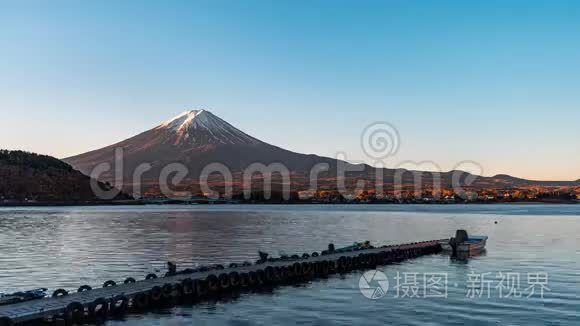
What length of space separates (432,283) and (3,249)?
32355mm

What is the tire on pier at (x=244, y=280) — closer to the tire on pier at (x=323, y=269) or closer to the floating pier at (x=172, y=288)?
the floating pier at (x=172, y=288)

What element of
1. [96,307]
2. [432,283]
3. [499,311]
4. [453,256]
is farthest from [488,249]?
[96,307]

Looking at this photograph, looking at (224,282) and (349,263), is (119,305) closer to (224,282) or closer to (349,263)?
(224,282)

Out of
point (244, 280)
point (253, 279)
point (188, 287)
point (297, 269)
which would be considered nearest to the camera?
point (188, 287)

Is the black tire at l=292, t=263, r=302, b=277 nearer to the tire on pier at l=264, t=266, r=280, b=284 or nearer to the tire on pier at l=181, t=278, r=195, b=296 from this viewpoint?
the tire on pier at l=264, t=266, r=280, b=284

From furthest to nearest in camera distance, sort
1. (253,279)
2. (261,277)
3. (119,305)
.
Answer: (261,277) < (253,279) < (119,305)

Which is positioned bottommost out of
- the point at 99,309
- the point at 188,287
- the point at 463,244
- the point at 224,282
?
the point at 99,309

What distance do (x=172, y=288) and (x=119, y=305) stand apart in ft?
8.26

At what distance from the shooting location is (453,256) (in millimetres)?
44875

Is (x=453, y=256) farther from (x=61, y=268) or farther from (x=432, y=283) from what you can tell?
(x=61, y=268)

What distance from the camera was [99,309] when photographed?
2225 cm

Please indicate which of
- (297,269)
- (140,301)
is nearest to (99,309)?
(140,301)

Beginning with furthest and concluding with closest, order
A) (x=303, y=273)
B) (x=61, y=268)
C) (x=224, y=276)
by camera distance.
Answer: (x=61, y=268) → (x=303, y=273) → (x=224, y=276)

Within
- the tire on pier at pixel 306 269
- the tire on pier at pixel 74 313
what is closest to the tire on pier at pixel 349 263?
the tire on pier at pixel 306 269
